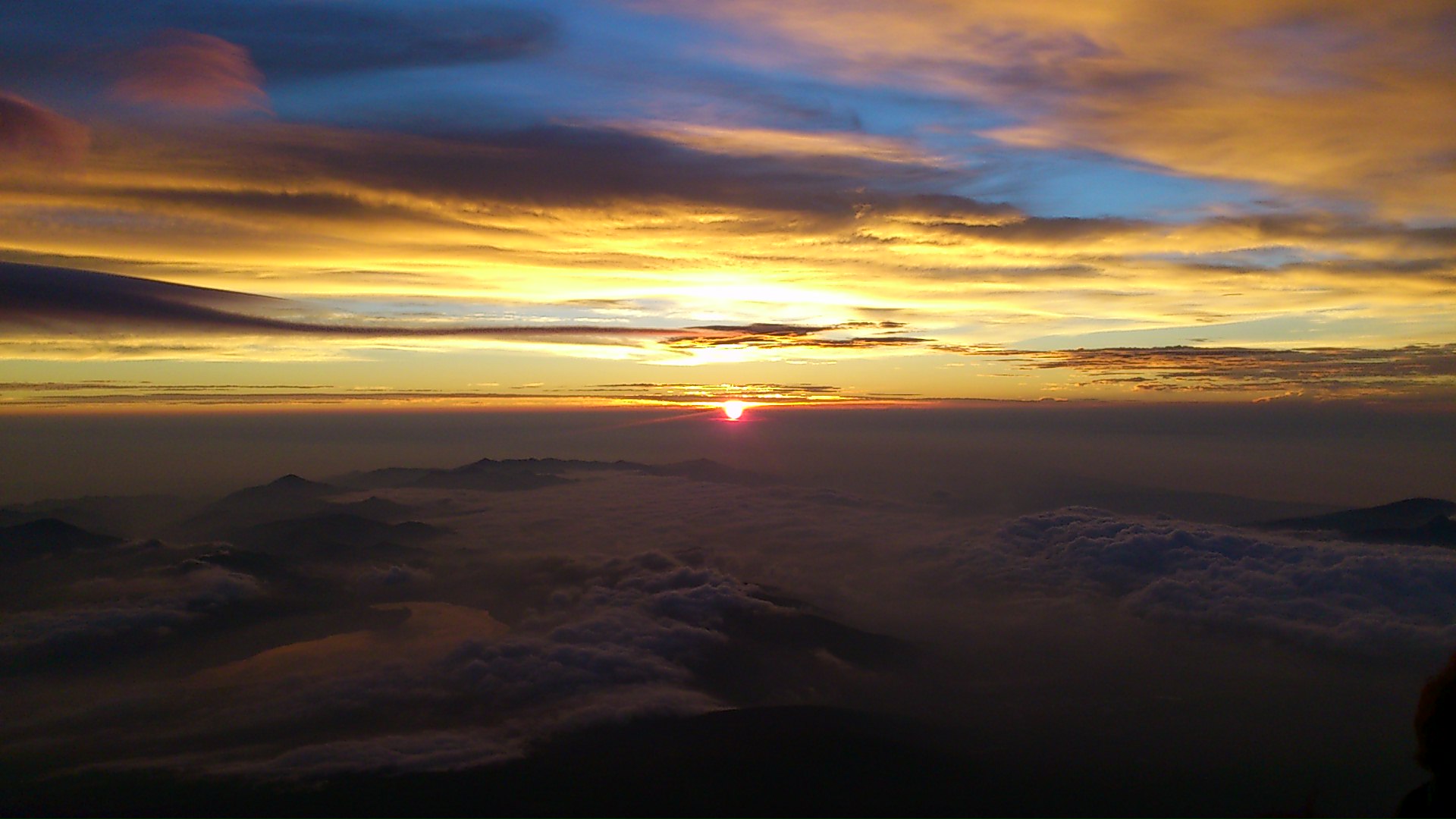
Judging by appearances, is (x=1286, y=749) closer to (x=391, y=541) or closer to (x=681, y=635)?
(x=681, y=635)

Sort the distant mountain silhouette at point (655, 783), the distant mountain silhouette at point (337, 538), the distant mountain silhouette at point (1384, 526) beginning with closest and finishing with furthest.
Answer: the distant mountain silhouette at point (655, 783)
the distant mountain silhouette at point (337, 538)
the distant mountain silhouette at point (1384, 526)

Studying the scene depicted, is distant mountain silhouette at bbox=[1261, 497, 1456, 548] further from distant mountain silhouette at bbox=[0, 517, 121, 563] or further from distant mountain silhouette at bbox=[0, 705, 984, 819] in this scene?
distant mountain silhouette at bbox=[0, 517, 121, 563]

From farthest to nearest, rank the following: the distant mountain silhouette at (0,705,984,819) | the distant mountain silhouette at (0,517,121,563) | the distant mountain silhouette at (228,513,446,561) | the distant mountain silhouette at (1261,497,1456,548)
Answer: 1. the distant mountain silhouette at (1261,497,1456,548)
2. the distant mountain silhouette at (228,513,446,561)
3. the distant mountain silhouette at (0,517,121,563)
4. the distant mountain silhouette at (0,705,984,819)

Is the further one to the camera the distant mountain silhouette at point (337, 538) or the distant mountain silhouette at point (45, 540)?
the distant mountain silhouette at point (337, 538)

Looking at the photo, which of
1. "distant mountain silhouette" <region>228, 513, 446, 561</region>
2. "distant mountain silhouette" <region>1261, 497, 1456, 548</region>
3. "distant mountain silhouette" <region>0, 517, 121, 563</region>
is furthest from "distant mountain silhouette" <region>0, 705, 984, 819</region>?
"distant mountain silhouette" <region>1261, 497, 1456, 548</region>

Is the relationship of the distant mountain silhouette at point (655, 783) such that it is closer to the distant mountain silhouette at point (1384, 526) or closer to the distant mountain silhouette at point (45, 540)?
the distant mountain silhouette at point (45, 540)

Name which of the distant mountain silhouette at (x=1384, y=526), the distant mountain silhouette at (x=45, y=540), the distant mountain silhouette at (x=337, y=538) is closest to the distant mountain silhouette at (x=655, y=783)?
the distant mountain silhouette at (x=337, y=538)

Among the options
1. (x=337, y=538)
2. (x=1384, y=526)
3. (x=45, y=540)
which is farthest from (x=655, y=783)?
(x=1384, y=526)
